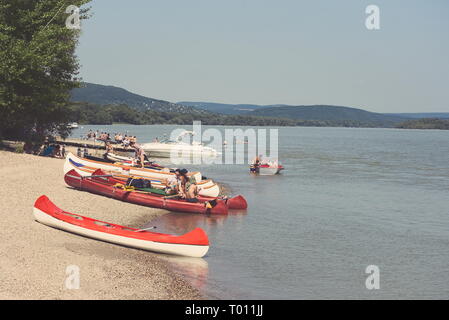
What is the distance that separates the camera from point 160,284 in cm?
1677

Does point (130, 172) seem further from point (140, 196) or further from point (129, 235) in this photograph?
point (129, 235)

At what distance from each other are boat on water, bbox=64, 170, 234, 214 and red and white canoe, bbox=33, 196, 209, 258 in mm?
7280

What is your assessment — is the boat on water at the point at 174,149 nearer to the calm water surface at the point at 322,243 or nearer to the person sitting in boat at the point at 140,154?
the person sitting in boat at the point at 140,154

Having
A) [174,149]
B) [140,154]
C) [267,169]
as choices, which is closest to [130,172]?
[140,154]

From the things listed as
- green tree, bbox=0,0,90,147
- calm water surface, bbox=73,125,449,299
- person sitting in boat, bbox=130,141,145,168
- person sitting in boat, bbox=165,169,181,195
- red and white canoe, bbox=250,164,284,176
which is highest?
green tree, bbox=0,0,90,147

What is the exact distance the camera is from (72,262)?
683 inches

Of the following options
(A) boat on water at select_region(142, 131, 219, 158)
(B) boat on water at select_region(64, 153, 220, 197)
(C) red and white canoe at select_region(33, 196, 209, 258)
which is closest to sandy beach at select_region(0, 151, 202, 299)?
(C) red and white canoe at select_region(33, 196, 209, 258)

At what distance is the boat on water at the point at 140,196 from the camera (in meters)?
28.7

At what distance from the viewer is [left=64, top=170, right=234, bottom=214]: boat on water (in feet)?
94.2

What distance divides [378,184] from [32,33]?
3282 cm

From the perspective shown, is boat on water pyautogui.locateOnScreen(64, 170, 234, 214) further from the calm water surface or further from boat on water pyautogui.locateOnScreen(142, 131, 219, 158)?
boat on water pyautogui.locateOnScreen(142, 131, 219, 158)

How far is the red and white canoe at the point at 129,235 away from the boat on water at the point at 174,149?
4213cm

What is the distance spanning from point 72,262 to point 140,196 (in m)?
11.8
